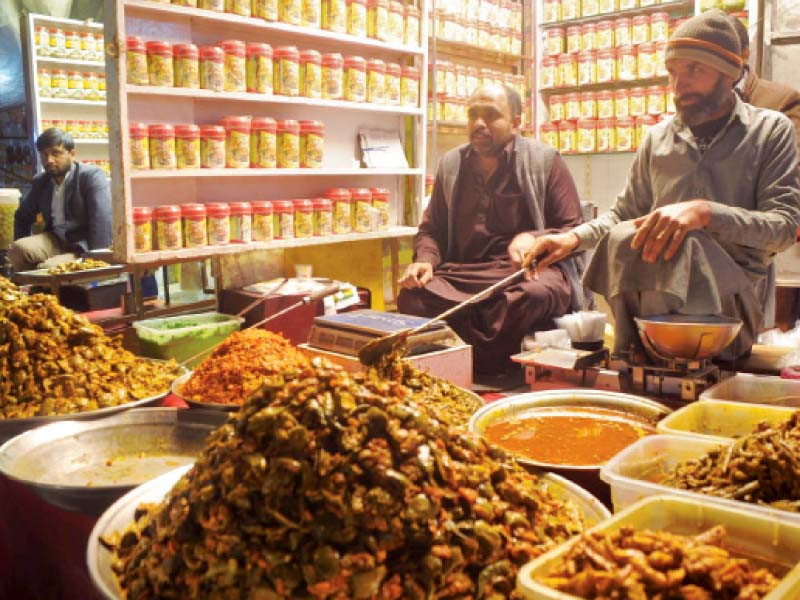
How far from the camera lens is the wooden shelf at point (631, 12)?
5.18 m

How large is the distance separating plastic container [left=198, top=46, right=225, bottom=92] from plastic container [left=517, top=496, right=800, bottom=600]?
310 centimetres

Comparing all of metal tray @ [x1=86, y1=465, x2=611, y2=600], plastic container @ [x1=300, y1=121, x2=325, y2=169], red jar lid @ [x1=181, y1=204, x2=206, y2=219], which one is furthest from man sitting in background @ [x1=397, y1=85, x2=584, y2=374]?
metal tray @ [x1=86, y1=465, x2=611, y2=600]

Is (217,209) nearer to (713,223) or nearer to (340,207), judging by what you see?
(340,207)

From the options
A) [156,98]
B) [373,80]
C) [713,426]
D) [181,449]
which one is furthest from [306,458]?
[373,80]

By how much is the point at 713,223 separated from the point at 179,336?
5.64ft

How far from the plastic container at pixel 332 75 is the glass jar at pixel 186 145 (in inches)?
32.6

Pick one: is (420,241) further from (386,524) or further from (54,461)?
(386,524)

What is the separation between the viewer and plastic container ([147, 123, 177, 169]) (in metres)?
3.28

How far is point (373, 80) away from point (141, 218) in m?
1.62

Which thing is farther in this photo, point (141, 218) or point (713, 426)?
point (141, 218)

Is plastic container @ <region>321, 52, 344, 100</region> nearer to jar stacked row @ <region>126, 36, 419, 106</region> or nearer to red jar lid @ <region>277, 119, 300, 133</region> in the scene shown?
jar stacked row @ <region>126, 36, 419, 106</region>

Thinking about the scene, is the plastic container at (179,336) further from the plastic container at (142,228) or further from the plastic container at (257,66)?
the plastic container at (257,66)

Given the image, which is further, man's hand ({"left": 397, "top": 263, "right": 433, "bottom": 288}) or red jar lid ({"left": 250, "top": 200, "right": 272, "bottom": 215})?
red jar lid ({"left": 250, "top": 200, "right": 272, "bottom": 215})

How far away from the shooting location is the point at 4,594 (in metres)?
1.44
